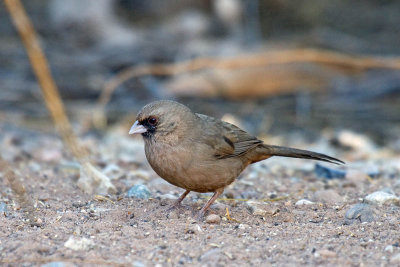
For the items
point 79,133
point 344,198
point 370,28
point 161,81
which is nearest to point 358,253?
point 344,198

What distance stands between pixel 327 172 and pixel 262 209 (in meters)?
1.54

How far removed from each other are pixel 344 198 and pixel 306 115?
4.08 m

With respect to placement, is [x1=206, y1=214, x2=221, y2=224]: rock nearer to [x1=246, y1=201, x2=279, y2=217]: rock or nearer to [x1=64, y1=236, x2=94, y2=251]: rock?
[x1=246, y1=201, x2=279, y2=217]: rock

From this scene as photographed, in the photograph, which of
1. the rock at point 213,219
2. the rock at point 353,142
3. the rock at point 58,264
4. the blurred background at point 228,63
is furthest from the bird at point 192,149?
the rock at point 353,142

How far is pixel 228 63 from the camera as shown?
742 cm

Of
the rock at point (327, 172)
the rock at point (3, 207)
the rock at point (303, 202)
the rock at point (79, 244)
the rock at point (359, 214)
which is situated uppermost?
the rock at point (327, 172)

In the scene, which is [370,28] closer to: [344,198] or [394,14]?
[394,14]

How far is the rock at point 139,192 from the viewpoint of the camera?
479 centimetres

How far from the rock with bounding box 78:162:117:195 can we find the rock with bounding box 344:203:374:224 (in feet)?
6.24

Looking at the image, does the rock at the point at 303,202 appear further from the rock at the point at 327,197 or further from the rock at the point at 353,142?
the rock at the point at 353,142

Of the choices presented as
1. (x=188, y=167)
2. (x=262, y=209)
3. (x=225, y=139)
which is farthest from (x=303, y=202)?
(x=188, y=167)

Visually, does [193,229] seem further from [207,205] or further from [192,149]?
[192,149]

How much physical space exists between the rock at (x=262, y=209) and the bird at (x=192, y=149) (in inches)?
11.4

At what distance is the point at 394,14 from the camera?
498 inches
